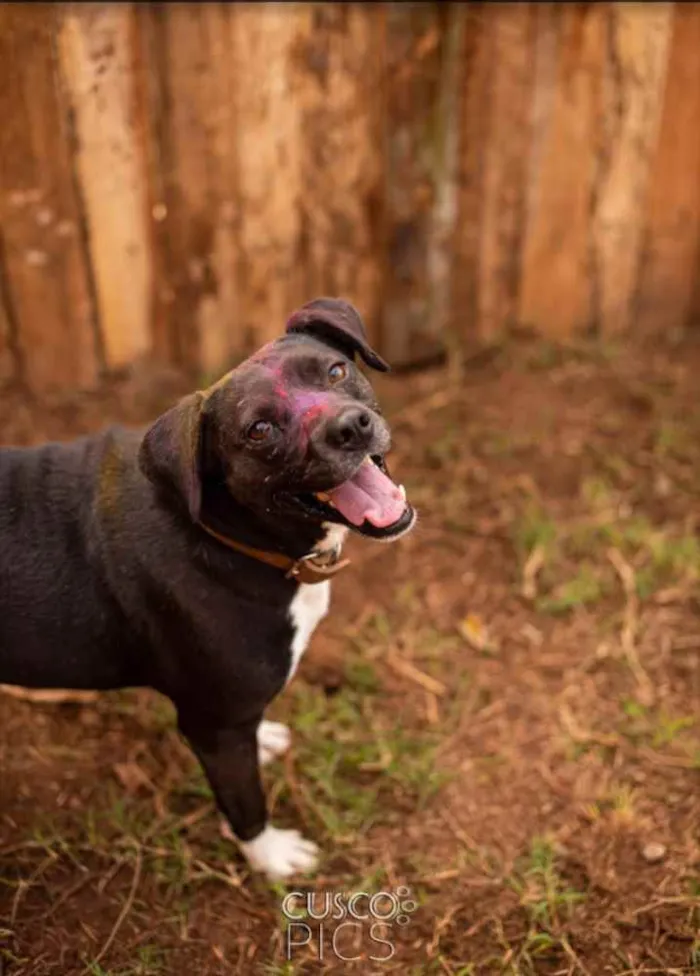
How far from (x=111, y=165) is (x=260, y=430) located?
81.8 inches

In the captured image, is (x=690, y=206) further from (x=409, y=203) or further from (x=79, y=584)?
(x=79, y=584)

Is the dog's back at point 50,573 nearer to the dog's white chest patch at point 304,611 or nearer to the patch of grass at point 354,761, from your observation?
the dog's white chest patch at point 304,611

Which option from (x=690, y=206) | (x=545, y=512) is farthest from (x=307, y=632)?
(x=690, y=206)

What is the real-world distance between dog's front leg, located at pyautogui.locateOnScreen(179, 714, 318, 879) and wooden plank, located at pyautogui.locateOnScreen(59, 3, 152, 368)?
83.5 inches

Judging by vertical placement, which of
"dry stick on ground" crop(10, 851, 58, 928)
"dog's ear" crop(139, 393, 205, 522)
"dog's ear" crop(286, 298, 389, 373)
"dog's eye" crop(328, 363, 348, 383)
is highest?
"dog's ear" crop(286, 298, 389, 373)

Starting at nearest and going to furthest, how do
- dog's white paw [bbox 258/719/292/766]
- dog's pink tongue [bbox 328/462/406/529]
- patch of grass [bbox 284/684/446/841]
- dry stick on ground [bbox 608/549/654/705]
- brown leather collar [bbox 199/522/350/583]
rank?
dog's pink tongue [bbox 328/462/406/529] → brown leather collar [bbox 199/522/350/583] → patch of grass [bbox 284/684/446/841] → dog's white paw [bbox 258/719/292/766] → dry stick on ground [bbox 608/549/654/705]

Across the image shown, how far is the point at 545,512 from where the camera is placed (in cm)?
421

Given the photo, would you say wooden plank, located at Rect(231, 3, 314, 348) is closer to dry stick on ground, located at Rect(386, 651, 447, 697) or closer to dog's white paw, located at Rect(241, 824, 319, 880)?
dry stick on ground, located at Rect(386, 651, 447, 697)

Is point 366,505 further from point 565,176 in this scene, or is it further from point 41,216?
point 565,176

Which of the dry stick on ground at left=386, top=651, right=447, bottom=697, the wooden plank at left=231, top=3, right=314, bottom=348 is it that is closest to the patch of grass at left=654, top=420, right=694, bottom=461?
the dry stick on ground at left=386, top=651, right=447, bottom=697

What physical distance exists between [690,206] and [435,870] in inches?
120

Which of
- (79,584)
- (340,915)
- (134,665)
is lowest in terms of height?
(340,915)

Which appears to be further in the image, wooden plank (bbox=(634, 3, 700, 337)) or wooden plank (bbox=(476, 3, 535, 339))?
wooden plank (bbox=(634, 3, 700, 337))

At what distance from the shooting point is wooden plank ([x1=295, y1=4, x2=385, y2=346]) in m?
3.98
